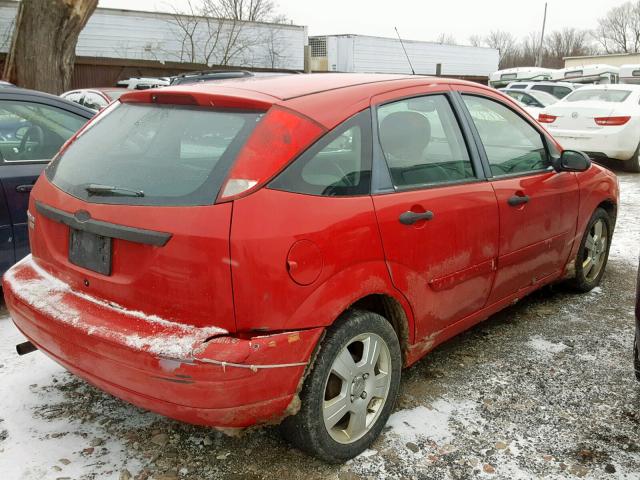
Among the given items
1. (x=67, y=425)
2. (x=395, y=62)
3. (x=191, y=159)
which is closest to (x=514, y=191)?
(x=191, y=159)

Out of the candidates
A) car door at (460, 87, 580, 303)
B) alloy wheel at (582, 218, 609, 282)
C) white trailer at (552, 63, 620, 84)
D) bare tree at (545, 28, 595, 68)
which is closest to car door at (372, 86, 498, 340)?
car door at (460, 87, 580, 303)

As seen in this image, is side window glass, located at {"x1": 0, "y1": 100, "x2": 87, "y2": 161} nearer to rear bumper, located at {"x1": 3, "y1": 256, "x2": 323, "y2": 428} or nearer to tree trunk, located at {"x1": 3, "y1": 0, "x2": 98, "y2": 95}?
rear bumper, located at {"x1": 3, "y1": 256, "x2": 323, "y2": 428}

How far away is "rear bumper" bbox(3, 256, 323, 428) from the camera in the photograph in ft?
6.86

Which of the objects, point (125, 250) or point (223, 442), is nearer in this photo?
point (125, 250)

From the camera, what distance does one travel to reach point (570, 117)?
10.3 m

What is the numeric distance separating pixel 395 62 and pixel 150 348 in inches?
1255

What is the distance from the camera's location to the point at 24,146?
430 cm

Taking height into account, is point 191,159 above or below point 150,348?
above

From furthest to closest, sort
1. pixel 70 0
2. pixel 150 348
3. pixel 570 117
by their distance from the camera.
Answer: pixel 70 0, pixel 570 117, pixel 150 348

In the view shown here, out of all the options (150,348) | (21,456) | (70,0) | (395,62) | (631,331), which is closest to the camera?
(150,348)

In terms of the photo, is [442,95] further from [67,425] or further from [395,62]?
[395,62]

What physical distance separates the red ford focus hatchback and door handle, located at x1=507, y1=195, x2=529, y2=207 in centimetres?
14

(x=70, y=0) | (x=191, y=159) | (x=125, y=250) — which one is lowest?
(x=125, y=250)

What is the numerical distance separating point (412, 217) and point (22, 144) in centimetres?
310
